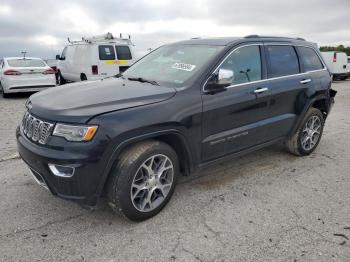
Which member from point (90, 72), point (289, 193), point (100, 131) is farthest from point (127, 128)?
point (90, 72)

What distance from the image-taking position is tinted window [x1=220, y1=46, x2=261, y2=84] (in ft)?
12.2

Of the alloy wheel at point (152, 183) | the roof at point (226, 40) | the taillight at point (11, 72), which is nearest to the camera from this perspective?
the alloy wheel at point (152, 183)

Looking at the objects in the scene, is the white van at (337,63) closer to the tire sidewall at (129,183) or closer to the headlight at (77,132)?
the tire sidewall at (129,183)

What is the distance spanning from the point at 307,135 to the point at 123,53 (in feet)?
29.8

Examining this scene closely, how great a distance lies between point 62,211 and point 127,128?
4.09ft

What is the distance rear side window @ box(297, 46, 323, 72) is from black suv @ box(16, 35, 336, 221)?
15 cm

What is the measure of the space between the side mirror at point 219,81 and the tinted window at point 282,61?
103 cm

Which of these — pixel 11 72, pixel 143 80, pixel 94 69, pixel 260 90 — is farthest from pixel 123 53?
pixel 260 90

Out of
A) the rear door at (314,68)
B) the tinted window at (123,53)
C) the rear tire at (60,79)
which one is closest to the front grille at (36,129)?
the rear door at (314,68)

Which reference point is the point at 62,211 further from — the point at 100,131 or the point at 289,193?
the point at 289,193

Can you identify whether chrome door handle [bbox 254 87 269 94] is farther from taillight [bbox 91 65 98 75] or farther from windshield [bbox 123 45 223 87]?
taillight [bbox 91 65 98 75]

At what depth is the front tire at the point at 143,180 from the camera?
9.39 feet

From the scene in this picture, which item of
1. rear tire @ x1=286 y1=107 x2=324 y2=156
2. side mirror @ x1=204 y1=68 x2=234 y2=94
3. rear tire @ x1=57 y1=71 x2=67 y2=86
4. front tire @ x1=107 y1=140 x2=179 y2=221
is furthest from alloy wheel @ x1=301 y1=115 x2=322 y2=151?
rear tire @ x1=57 y1=71 x2=67 y2=86

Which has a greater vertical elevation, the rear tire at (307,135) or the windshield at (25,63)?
the windshield at (25,63)
